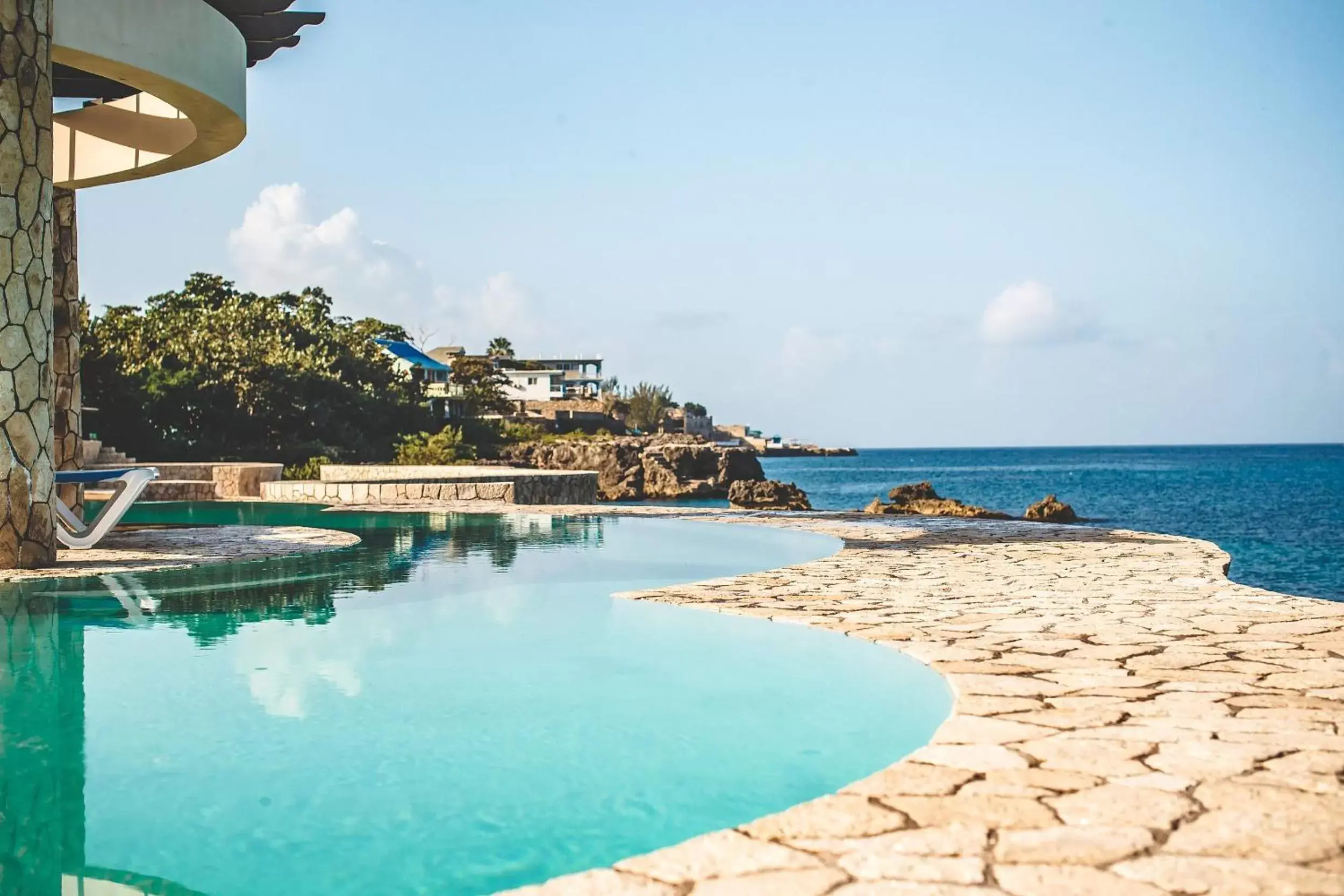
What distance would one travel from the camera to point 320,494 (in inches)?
776

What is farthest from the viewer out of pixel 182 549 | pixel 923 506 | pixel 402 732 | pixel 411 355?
pixel 411 355

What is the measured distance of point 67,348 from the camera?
468 inches

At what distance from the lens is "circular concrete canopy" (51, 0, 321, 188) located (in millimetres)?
9102

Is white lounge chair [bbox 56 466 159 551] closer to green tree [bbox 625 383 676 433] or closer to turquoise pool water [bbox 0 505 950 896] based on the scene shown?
turquoise pool water [bbox 0 505 950 896]

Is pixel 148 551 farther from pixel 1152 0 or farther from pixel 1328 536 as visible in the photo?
pixel 1328 536

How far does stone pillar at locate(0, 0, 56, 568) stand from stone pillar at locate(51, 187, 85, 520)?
2825mm

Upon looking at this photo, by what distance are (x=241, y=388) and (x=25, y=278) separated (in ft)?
79.2

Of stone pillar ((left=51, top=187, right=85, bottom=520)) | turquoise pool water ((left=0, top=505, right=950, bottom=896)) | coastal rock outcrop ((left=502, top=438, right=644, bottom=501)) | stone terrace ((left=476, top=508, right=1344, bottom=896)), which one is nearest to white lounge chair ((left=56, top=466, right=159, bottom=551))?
stone pillar ((left=51, top=187, right=85, bottom=520))

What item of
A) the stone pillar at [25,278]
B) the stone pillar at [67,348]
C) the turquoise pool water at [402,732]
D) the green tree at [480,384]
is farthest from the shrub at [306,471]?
the green tree at [480,384]

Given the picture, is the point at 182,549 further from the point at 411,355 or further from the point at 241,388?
the point at 411,355

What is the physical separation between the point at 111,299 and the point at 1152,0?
40.3 m

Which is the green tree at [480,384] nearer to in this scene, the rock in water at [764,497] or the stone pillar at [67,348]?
the rock in water at [764,497]

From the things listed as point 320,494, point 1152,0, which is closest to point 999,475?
point 1152,0

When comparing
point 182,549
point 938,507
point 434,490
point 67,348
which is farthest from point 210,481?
point 938,507
